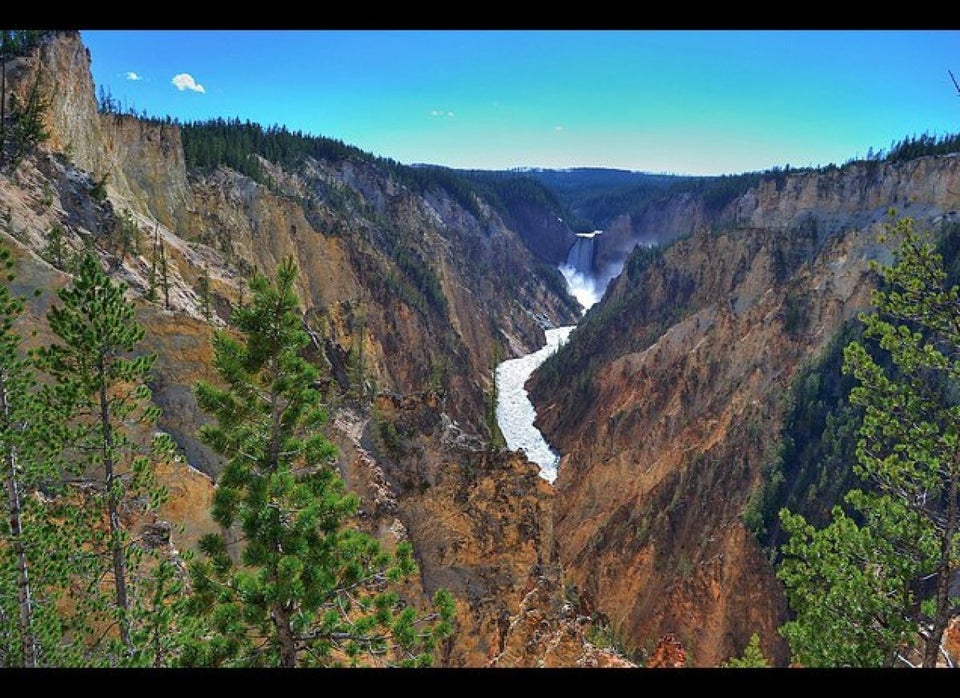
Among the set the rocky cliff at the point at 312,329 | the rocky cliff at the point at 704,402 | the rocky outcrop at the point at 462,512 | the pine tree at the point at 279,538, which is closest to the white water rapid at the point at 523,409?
the rocky cliff at the point at 704,402

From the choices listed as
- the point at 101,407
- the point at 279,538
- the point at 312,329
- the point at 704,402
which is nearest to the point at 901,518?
the point at 279,538

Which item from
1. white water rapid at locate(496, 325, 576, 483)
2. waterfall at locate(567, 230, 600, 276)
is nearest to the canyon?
white water rapid at locate(496, 325, 576, 483)

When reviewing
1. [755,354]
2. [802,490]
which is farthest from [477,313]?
[802,490]

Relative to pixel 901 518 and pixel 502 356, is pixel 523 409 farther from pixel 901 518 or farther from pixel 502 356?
pixel 901 518

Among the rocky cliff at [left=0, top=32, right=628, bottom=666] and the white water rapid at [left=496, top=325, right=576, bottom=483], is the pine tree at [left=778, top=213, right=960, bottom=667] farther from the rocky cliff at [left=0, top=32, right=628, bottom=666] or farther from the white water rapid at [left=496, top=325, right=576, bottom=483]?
the white water rapid at [left=496, top=325, right=576, bottom=483]
